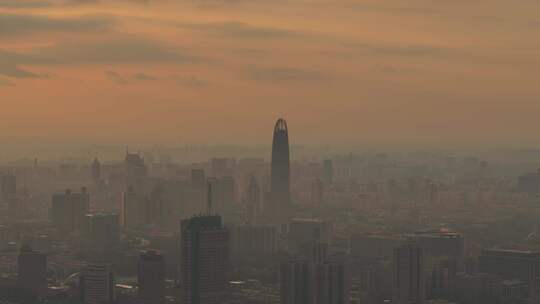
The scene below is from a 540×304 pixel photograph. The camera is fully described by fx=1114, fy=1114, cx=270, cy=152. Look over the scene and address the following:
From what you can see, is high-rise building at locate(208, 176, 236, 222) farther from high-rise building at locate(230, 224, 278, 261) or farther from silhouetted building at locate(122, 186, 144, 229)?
high-rise building at locate(230, 224, 278, 261)

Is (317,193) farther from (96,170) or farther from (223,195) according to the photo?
(96,170)

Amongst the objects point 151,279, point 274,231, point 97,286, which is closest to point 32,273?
point 97,286

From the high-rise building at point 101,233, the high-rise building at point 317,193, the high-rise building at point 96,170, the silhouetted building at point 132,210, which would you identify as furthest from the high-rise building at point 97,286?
the high-rise building at point 96,170

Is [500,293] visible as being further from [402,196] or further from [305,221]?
[402,196]

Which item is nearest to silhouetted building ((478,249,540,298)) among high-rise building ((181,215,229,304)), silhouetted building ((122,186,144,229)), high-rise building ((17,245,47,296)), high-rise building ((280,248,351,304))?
high-rise building ((280,248,351,304))

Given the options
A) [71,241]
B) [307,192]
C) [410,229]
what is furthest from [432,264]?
[307,192]
